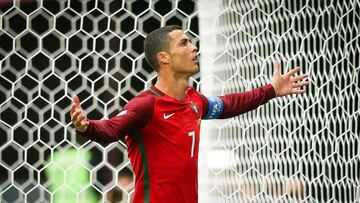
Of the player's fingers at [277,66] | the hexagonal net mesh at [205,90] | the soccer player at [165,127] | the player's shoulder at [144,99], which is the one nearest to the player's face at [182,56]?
the soccer player at [165,127]

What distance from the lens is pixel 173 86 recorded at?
1.70 metres

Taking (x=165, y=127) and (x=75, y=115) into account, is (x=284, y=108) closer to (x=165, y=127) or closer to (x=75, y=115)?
(x=165, y=127)

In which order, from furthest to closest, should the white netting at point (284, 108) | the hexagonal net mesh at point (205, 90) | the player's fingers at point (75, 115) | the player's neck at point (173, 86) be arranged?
the white netting at point (284, 108)
the hexagonal net mesh at point (205, 90)
the player's neck at point (173, 86)
the player's fingers at point (75, 115)

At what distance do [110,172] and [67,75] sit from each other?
37 cm

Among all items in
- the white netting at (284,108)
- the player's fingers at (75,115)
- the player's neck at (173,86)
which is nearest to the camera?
the player's fingers at (75,115)

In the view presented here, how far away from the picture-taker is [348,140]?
2.40 metres

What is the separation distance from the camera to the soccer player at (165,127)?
1.59 meters

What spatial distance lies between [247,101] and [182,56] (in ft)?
0.77

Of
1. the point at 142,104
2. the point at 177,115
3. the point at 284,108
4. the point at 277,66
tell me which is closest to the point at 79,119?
the point at 142,104

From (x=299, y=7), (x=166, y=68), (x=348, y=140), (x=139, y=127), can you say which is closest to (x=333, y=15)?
(x=299, y=7)

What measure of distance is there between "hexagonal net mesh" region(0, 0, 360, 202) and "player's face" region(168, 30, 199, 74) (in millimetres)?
366

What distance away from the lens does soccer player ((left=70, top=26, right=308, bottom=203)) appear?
1.59m

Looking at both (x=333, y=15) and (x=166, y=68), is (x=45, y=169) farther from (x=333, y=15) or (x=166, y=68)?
(x=333, y=15)

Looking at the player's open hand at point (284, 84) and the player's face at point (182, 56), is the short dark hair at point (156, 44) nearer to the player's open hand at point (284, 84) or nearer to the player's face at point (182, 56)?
the player's face at point (182, 56)
